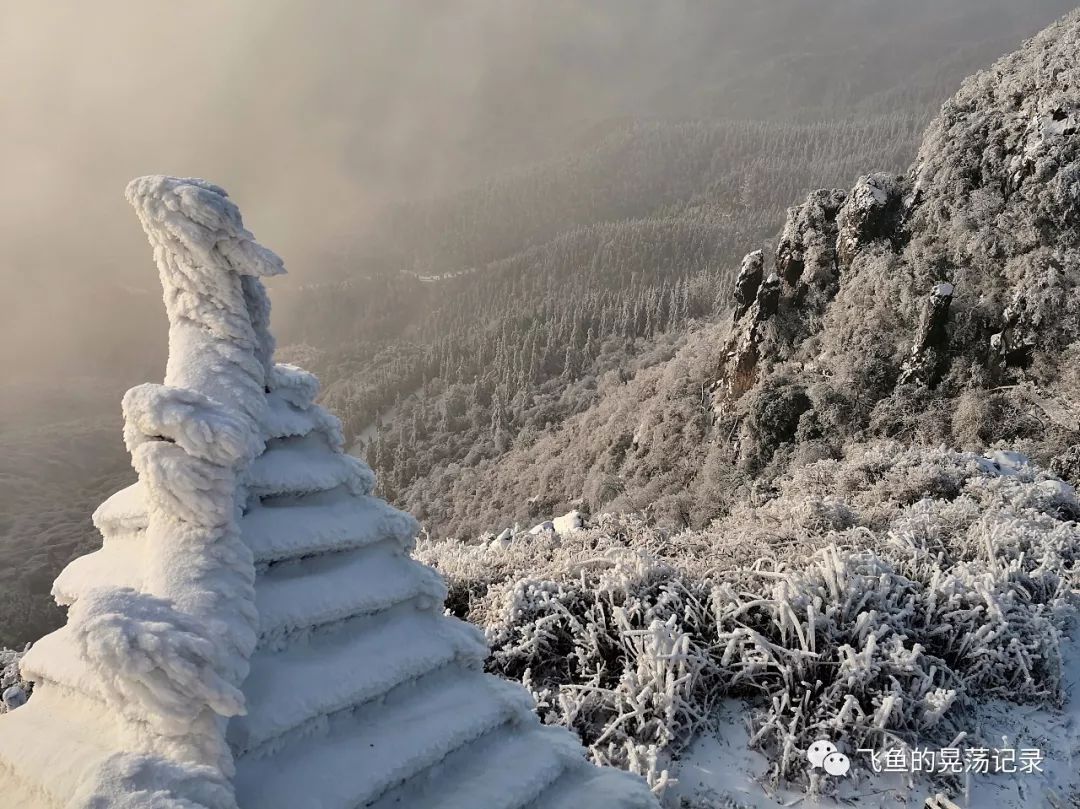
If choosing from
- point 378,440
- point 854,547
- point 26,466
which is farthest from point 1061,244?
point 26,466

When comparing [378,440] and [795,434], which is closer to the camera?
[795,434]

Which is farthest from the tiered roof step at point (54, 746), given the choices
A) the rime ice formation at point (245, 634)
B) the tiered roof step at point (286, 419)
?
the tiered roof step at point (286, 419)

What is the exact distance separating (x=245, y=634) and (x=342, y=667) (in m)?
0.60

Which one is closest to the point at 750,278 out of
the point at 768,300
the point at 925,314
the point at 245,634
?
the point at 768,300

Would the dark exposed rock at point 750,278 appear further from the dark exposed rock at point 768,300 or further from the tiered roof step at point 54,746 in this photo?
the tiered roof step at point 54,746

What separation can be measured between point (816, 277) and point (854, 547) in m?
21.6

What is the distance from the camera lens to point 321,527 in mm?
3629

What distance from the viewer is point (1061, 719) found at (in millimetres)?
6820

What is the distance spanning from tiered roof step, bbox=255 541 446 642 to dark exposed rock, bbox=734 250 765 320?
2994 centimetres

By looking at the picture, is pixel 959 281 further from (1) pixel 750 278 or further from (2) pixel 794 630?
(2) pixel 794 630

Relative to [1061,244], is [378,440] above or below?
below

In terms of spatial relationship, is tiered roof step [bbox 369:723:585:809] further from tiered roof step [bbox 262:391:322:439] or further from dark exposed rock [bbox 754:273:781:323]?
dark exposed rock [bbox 754:273:781:323]

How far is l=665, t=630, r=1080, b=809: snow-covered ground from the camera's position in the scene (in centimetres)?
578

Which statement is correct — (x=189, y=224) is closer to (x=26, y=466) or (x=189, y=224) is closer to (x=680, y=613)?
(x=680, y=613)
